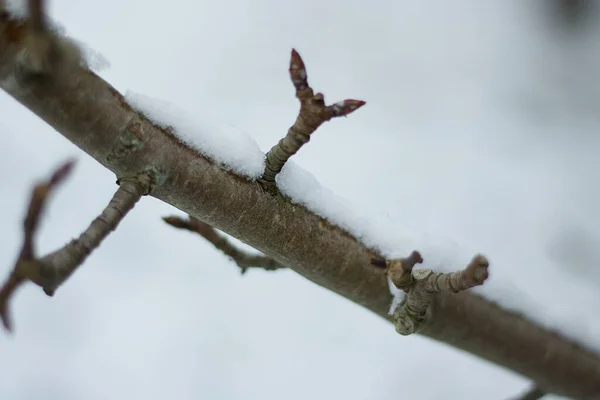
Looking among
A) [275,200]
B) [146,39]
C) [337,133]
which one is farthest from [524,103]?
[275,200]

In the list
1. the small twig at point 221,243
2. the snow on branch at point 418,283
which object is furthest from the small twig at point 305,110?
the small twig at point 221,243

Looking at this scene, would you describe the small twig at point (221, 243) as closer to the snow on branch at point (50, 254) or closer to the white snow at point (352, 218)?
the white snow at point (352, 218)

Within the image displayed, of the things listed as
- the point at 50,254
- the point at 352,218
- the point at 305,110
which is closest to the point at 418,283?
the point at 352,218

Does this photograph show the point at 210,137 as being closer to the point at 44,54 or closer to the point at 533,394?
the point at 44,54

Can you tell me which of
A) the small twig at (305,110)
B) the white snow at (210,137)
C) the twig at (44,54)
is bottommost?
the twig at (44,54)

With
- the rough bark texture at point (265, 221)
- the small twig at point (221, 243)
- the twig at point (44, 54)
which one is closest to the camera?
the twig at point (44, 54)

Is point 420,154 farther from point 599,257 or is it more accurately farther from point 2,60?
point 2,60
